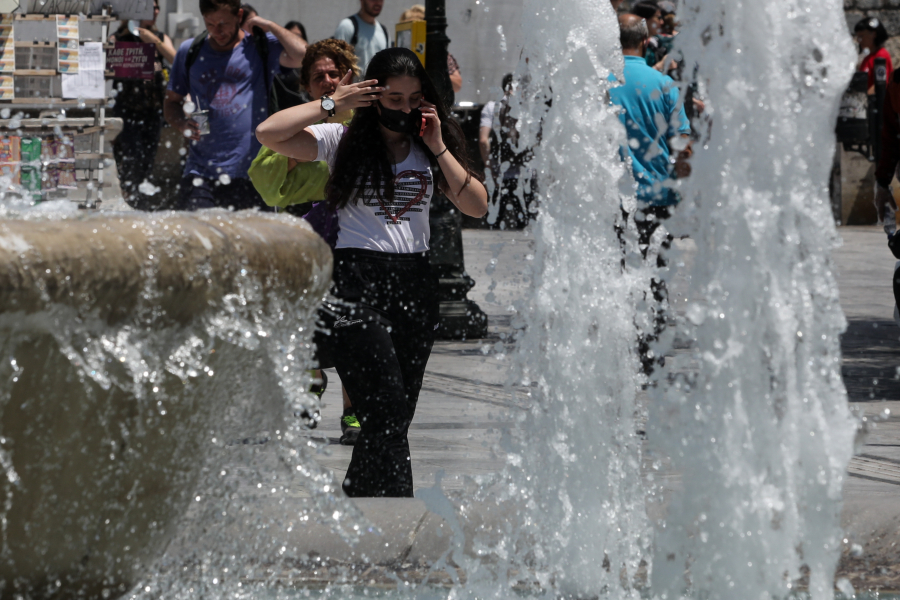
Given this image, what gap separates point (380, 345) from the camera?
3969 mm

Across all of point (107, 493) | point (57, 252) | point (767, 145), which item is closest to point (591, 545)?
point (767, 145)

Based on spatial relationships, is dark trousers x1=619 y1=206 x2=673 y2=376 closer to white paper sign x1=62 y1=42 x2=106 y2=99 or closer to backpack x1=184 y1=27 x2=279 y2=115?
backpack x1=184 y1=27 x2=279 y2=115

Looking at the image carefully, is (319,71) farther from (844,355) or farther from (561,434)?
(844,355)

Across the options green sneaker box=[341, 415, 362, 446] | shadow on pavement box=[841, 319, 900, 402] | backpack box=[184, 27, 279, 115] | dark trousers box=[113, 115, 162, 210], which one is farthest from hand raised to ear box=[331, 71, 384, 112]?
dark trousers box=[113, 115, 162, 210]

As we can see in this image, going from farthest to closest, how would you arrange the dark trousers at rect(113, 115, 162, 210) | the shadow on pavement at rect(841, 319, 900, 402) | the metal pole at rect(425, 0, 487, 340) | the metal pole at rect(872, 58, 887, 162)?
the metal pole at rect(872, 58, 887, 162)
the dark trousers at rect(113, 115, 162, 210)
the metal pole at rect(425, 0, 487, 340)
the shadow on pavement at rect(841, 319, 900, 402)

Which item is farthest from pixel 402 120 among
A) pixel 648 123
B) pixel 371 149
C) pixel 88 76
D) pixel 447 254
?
pixel 88 76

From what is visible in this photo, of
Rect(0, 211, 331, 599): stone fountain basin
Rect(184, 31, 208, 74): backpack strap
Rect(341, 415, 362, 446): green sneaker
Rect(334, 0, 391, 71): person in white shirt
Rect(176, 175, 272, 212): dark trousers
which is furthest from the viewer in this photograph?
Rect(334, 0, 391, 71): person in white shirt

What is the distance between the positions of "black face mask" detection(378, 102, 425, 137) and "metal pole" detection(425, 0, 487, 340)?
12.8 ft

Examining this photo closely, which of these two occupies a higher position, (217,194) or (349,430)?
(217,194)

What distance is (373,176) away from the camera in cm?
406

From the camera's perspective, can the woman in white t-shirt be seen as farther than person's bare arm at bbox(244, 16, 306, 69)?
No

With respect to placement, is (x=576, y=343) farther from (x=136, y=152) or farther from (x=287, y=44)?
(x=136, y=152)

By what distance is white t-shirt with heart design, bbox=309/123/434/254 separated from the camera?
4.06 meters

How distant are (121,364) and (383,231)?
189cm
